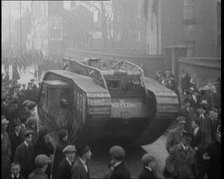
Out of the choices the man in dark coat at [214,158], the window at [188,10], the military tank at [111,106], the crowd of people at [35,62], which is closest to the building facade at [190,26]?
the window at [188,10]

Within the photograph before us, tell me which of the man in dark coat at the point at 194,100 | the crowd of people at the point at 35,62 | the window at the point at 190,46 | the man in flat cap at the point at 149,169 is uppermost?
the window at the point at 190,46

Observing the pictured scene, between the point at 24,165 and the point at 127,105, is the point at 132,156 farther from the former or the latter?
the point at 24,165

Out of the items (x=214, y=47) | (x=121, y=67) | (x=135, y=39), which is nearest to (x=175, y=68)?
(x=214, y=47)

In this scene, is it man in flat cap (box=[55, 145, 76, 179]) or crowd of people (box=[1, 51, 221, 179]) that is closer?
crowd of people (box=[1, 51, 221, 179])

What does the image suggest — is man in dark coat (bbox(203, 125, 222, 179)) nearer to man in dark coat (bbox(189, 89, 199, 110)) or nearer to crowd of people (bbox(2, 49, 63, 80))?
man in dark coat (bbox(189, 89, 199, 110))

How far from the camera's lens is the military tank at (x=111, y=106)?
8.94 m

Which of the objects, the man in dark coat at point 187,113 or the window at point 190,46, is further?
the window at point 190,46

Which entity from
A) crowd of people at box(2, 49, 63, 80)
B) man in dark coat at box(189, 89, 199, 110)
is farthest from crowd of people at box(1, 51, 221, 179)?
crowd of people at box(2, 49, 63, 80)

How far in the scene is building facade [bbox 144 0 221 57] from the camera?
23469 millimetres

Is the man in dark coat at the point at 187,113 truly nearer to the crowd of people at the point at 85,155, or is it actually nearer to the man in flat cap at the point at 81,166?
the crowd of people at the point at 85,155

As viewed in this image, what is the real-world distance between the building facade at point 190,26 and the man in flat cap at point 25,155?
57.5ft

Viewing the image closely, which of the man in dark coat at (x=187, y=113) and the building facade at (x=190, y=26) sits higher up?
the building facade at (x=190, y=26)

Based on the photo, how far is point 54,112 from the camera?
402 inches

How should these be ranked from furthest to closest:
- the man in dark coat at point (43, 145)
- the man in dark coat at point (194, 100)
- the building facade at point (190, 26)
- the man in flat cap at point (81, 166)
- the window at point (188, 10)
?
the building facade at point (190, 26) → the window at point (188, 10) → the man in dark coat at point (194, 100) → the man in dark coat at point (43, 145) → the man in flat cap at point (81, 166)
